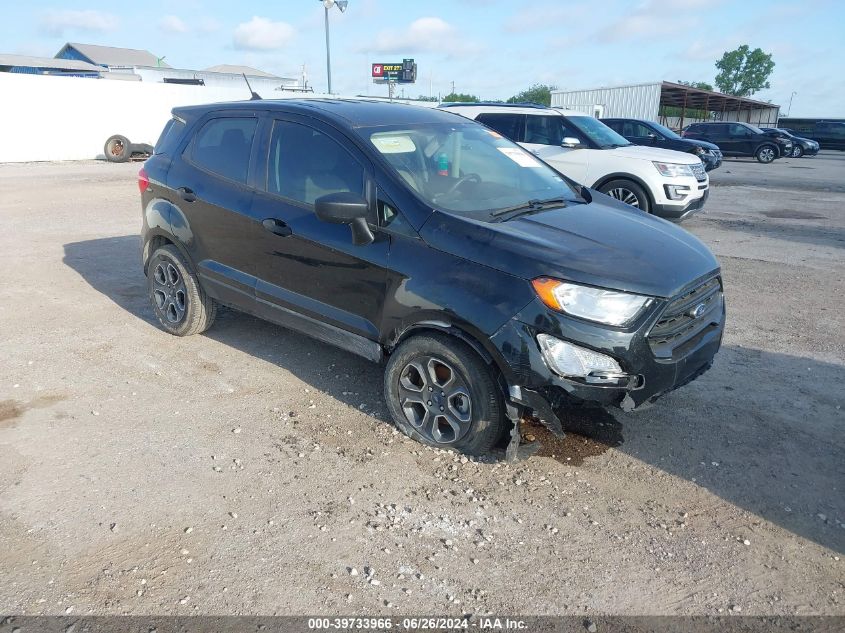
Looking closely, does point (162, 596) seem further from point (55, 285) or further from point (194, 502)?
point (55, 285)

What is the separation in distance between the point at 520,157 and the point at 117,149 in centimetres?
1985

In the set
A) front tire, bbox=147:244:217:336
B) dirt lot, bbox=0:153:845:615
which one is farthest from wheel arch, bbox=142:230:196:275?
dirt lot, bbox=0:153:845:615

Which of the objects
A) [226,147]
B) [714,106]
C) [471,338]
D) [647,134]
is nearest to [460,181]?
[471,338]

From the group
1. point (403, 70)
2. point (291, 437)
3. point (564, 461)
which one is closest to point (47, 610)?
point (291, 437)

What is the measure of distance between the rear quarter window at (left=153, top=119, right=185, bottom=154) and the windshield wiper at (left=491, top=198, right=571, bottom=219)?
9.19 feet

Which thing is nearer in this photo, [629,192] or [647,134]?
[629,192]

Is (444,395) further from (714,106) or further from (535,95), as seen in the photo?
(535,95)

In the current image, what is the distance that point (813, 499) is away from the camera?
333 cm

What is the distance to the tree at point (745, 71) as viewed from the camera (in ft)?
335

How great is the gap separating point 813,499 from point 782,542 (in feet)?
1.51

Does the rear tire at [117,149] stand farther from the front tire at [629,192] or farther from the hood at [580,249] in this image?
the hood at [580,249]

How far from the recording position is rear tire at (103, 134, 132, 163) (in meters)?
20.6

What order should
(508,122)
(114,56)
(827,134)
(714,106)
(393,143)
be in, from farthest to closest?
(114,56) < (714,106) < (827,134) < (508,122) < (393,143)

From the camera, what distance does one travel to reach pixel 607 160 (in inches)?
391
